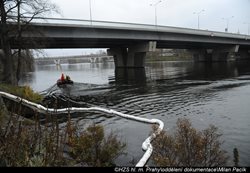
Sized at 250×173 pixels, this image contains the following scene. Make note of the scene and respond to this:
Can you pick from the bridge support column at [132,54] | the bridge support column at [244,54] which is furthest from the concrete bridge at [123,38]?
the bridge support column at [244,54]

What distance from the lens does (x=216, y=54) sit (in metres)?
→ 92.4

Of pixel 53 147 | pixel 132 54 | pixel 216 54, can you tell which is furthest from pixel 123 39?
pixel 216 54

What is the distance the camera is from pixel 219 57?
92.2 meters

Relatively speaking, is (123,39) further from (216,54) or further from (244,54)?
(244,54)

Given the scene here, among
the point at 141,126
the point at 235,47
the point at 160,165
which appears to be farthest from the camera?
the point at 235,47

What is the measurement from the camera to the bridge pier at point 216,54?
87000 millimetres

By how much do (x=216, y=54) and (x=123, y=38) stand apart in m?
50.7

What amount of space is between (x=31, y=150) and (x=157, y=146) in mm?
2570

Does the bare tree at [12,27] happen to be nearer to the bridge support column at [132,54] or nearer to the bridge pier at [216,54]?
the bridge support column at [132,54]

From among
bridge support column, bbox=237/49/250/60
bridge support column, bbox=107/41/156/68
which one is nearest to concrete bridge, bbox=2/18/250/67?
bridge support column, bbox=107/41/156/68

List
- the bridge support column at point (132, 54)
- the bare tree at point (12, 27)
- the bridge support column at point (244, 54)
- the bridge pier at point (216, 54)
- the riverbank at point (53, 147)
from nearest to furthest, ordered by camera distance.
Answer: the riverbank at point (53, 147) < the bare tree at point (12, 27) < the bridge support column at point (132, 54) < the bridge pier at point (216, 54) < the bridge support column at point (244, 54)

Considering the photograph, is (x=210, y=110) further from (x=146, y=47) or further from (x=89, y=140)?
(x=146, y=47)

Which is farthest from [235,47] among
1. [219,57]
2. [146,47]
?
[146,47]

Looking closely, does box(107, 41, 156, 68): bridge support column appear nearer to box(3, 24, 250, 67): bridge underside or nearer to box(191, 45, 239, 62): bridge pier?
box(3, 24, 250, 67): bridge underside
